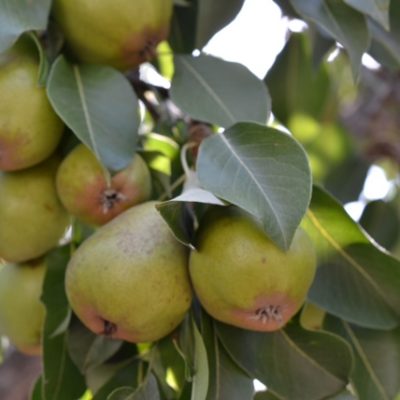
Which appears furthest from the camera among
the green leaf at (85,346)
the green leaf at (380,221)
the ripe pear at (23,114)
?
the green leaf at (380,221)

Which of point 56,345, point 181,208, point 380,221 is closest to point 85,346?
point 56,345

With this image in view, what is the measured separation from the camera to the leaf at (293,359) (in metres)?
1.14

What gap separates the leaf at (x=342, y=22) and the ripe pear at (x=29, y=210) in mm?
382

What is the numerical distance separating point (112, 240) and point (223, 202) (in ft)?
0.46

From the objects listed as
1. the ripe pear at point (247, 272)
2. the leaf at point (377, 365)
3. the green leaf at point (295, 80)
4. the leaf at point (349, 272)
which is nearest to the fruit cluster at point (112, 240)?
the ripe pear at point (247, 272)

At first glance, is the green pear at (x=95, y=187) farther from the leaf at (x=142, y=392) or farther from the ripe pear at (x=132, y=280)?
the leaf at (x=142, y=392)

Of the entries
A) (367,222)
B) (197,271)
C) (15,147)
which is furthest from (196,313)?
(367,222)

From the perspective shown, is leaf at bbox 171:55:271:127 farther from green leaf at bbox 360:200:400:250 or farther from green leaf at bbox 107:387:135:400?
green leaf at bbox 360:200:400:250

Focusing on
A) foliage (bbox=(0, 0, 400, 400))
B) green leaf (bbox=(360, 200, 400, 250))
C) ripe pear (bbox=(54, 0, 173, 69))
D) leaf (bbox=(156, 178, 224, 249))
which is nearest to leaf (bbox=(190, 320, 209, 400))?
foliage (bbox=(0, 0, 400, 400))

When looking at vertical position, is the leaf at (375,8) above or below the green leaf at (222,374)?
above

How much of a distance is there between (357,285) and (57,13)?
51cm

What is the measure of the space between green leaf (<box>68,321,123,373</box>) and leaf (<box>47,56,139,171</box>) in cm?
24

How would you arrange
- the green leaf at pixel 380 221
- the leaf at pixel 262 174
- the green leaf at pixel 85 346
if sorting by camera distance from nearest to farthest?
the leaf at pixel 262 174 → the green leaf at pixel 85 346 → the green leaf at pixel 380 221

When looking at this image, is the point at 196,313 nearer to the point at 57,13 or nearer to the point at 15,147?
the point at 15,147
